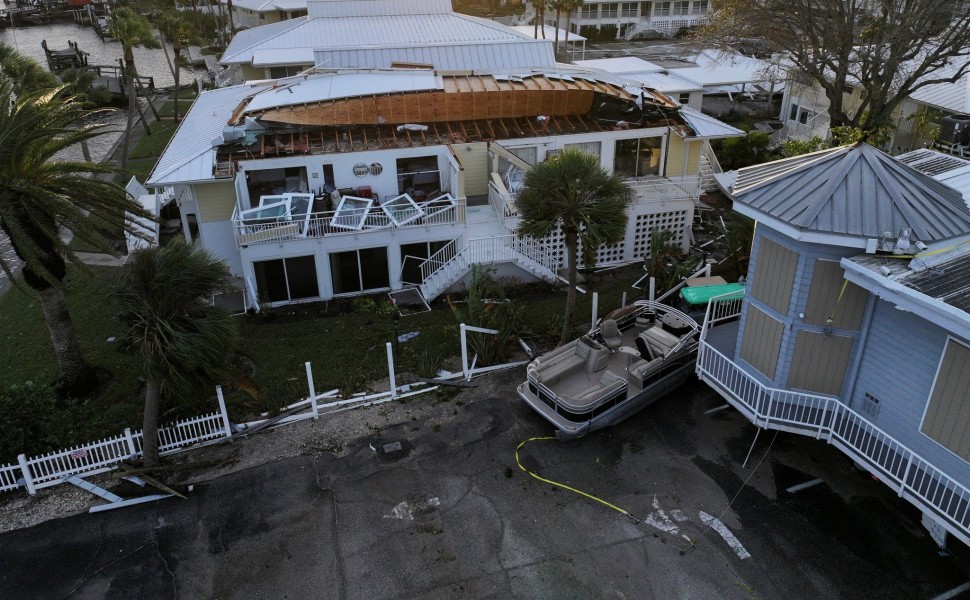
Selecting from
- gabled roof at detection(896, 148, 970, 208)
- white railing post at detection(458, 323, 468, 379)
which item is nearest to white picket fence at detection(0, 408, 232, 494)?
white railing post at detection(458, 323, 468, 379)

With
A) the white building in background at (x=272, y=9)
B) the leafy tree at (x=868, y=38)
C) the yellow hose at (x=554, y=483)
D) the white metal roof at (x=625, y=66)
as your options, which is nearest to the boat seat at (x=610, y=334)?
the yellow hose at (x=554, y=483)

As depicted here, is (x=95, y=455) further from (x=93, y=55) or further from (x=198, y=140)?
(x=93, y=55)

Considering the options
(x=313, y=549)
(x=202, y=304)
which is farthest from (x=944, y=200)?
(x=202, y=304)

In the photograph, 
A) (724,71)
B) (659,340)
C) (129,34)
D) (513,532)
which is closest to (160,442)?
(513,532)

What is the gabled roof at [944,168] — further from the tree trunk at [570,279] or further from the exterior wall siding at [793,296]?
the tree trunk at [570,279]

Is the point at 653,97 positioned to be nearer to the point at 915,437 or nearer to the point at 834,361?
the point at 834,361

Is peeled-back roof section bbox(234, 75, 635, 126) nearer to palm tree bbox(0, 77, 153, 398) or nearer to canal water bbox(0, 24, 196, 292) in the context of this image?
palm tree bbox(0, 77, 153, 398)
